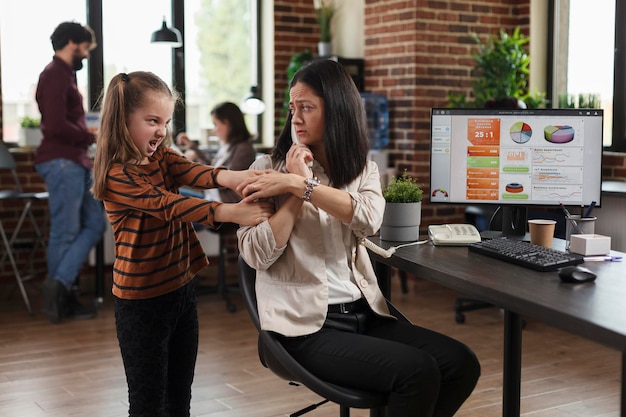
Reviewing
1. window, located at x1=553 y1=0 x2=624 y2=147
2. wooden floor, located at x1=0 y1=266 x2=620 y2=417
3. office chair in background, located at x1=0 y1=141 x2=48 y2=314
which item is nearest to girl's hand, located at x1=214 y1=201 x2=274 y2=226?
wooden floor, located at x1=0 y1=266 x2=620 y2=417

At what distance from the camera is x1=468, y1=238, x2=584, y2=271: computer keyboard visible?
2.21m

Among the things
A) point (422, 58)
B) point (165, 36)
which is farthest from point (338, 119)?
point (165, 36)

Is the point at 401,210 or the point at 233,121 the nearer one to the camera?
the point at 401,210

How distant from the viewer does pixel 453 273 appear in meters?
2.16

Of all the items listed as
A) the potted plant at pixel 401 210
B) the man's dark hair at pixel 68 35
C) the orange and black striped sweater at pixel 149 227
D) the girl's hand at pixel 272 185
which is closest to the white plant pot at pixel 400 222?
the potted plant at pixel 401 210

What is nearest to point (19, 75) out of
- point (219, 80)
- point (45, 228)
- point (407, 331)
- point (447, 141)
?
point (45, 228)

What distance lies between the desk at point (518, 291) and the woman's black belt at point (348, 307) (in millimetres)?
169

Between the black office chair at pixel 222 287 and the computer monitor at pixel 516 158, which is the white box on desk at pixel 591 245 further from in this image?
the black office chair at pixel 222 287

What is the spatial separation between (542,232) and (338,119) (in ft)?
2.53

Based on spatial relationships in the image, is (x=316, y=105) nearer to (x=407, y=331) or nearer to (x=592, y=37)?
(x=407, y=331)

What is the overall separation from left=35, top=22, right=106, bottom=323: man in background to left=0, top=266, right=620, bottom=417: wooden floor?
19 cm

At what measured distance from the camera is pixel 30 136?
5457mm

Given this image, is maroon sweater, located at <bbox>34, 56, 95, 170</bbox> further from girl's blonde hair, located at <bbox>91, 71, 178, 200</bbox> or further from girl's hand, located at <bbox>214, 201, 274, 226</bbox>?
girl's hand, located at <bbox>214, 201, 274, 226</bbox>

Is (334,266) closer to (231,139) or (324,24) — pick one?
(231,139)
